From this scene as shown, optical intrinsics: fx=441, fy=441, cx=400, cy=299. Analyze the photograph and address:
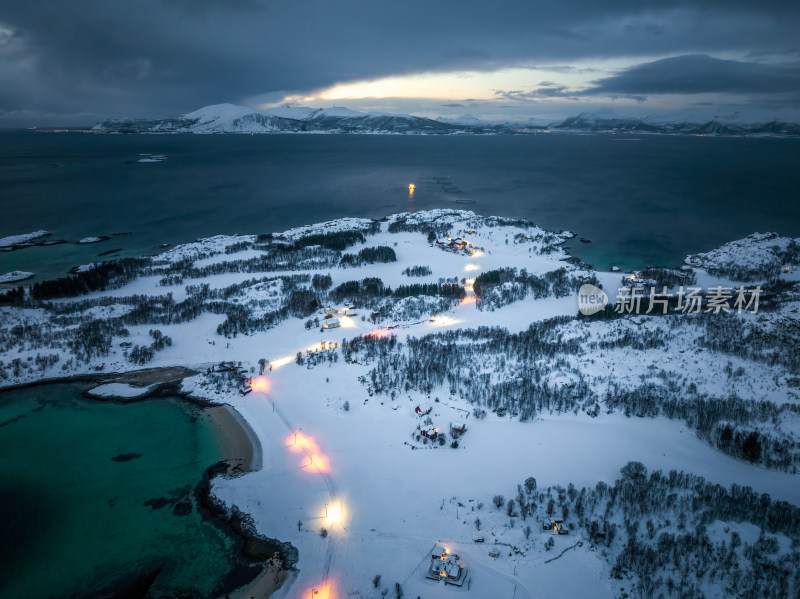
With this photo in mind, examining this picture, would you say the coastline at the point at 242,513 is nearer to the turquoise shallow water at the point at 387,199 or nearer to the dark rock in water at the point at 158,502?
the dark rock in water at the point at 158,502

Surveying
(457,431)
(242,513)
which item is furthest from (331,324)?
(242,513)

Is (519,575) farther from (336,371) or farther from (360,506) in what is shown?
(336,371)

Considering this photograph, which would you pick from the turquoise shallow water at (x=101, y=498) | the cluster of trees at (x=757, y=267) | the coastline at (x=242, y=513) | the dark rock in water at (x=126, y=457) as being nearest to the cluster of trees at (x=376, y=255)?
the coastline at (x=242, y=513)

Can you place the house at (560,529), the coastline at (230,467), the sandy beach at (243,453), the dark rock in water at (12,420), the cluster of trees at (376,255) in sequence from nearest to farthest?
the sandy beach at (243,453)
the coastline at (230,467)
the house at (560,529)
the dark rock in water at (12,420)
the cluster of trees at (376,255)

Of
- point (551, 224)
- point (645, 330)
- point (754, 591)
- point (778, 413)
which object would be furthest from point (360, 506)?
point (551, 224)

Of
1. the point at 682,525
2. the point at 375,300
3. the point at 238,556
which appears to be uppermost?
the point at 375,300
